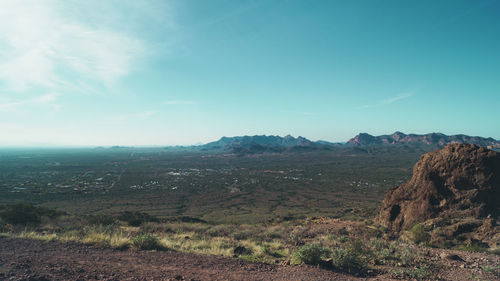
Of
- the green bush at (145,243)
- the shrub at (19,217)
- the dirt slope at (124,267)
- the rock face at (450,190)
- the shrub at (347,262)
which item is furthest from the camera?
the shrub at (19,217)

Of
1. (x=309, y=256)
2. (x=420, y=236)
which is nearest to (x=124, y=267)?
(x=309, y=256)

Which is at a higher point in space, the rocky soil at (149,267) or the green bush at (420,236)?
the rocky soil at (149,267)

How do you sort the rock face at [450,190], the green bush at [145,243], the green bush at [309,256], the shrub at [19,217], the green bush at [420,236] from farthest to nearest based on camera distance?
the shrub at [19,217] < the rock face at [450,190] < the green bush at [420,236] < the green bush at [145,243] < the green bush at [309,256]

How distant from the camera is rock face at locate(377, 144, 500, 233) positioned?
1284cm

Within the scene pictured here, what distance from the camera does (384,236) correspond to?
41.1 ft

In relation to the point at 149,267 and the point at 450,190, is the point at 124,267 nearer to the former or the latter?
the point at 149,267

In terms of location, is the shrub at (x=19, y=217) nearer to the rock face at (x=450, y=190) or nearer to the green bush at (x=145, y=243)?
the green bush at (x=145, y=243)

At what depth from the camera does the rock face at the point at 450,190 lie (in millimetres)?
12844

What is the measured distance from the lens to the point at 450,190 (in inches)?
553

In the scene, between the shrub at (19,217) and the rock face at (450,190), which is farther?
the shrub at (19,217)

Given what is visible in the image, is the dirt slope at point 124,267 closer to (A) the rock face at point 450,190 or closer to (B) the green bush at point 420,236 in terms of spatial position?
(B) the green bush at point 420,236

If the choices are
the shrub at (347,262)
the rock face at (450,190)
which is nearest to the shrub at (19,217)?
the shrub at (347,262)

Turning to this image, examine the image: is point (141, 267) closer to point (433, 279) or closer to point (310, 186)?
point (433, 279)

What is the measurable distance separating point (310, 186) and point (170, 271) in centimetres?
6275
